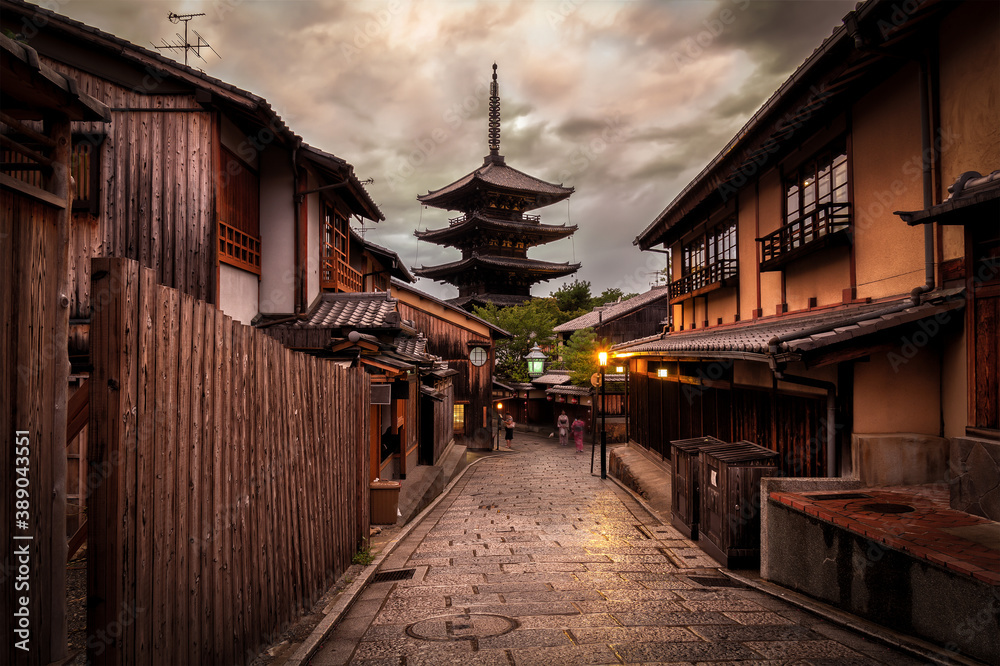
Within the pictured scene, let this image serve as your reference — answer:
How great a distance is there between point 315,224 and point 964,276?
38.2 feet

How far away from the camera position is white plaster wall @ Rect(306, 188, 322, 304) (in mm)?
12109

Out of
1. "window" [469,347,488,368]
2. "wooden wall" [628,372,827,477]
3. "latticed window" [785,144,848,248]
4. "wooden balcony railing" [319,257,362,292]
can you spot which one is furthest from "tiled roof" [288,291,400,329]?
"window" [469,347,488,368]

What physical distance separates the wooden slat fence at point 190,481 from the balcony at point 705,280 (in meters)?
11.5

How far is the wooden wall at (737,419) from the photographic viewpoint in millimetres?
8344

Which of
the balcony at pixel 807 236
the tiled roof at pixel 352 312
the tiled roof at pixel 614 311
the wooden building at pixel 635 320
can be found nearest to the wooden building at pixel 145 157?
the tiled roof at pixel 352 312

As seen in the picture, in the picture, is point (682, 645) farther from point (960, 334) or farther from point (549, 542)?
point (960, 334)

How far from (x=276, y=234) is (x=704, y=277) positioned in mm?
11488

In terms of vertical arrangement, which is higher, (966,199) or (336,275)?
(336,275)

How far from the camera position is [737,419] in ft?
36.7

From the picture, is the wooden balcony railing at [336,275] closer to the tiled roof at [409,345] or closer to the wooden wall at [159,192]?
the tiled roof at [409,345]

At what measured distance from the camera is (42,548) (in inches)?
121

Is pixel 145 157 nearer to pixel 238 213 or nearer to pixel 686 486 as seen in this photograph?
→ pixel 238 213

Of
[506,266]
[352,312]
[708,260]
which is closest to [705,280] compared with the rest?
[708,260]

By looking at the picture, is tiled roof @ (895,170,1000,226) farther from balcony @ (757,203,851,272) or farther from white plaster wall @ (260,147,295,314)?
white plaster wall @ (260,147,295,314)
